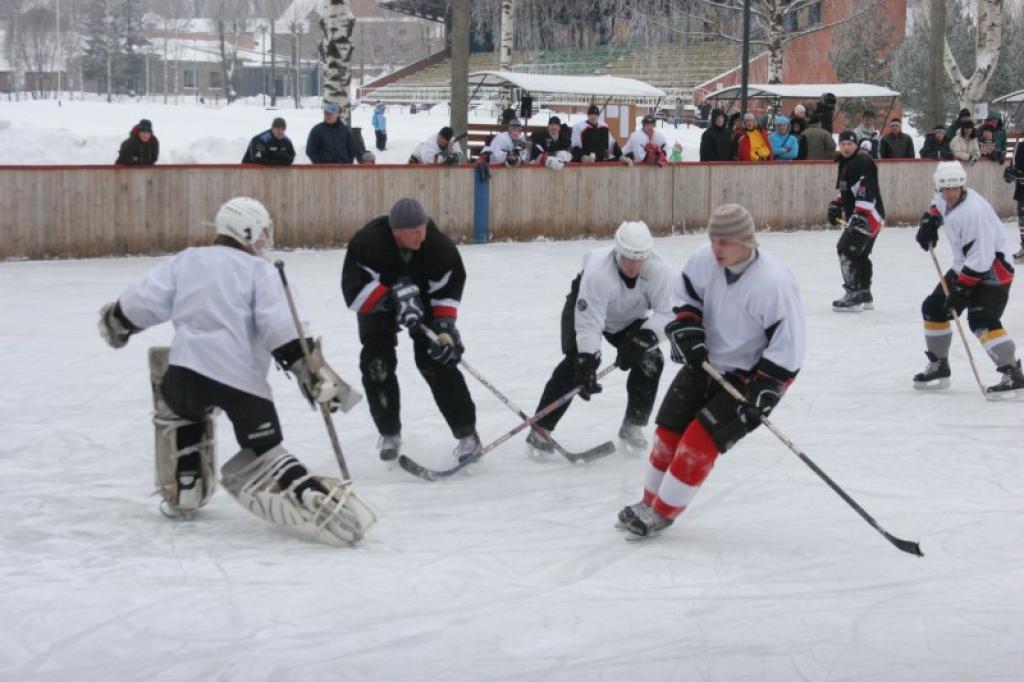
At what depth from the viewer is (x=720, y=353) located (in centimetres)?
535

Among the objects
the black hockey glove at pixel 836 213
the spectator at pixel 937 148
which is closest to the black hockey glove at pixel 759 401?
the black hockey glove at pixel 836 213

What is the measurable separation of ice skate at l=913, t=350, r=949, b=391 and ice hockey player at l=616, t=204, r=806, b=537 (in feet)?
12.0

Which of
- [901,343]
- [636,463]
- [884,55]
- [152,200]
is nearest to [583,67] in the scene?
[884,55]

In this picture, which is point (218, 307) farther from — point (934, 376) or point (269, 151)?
point (269, 151)

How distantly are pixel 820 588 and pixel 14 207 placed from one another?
419 inches

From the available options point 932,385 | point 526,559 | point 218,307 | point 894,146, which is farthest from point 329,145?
point 526,559

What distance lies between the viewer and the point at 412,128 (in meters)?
38.8

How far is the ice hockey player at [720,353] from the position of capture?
513cm

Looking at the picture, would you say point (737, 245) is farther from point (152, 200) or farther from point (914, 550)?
point (152, 200)

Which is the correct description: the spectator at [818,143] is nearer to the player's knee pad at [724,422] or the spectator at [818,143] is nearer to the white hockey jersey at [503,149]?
the white hockey jersey at [503,149]

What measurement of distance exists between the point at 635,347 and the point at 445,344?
1.02 m

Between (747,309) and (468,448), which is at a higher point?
(747,309)

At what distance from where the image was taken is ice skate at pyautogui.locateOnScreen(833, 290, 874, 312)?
1154 cm

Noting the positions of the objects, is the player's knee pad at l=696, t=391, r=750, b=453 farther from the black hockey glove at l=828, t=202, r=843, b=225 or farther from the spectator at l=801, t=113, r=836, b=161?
the spectator at l=801, t=113, r=836, b=161
